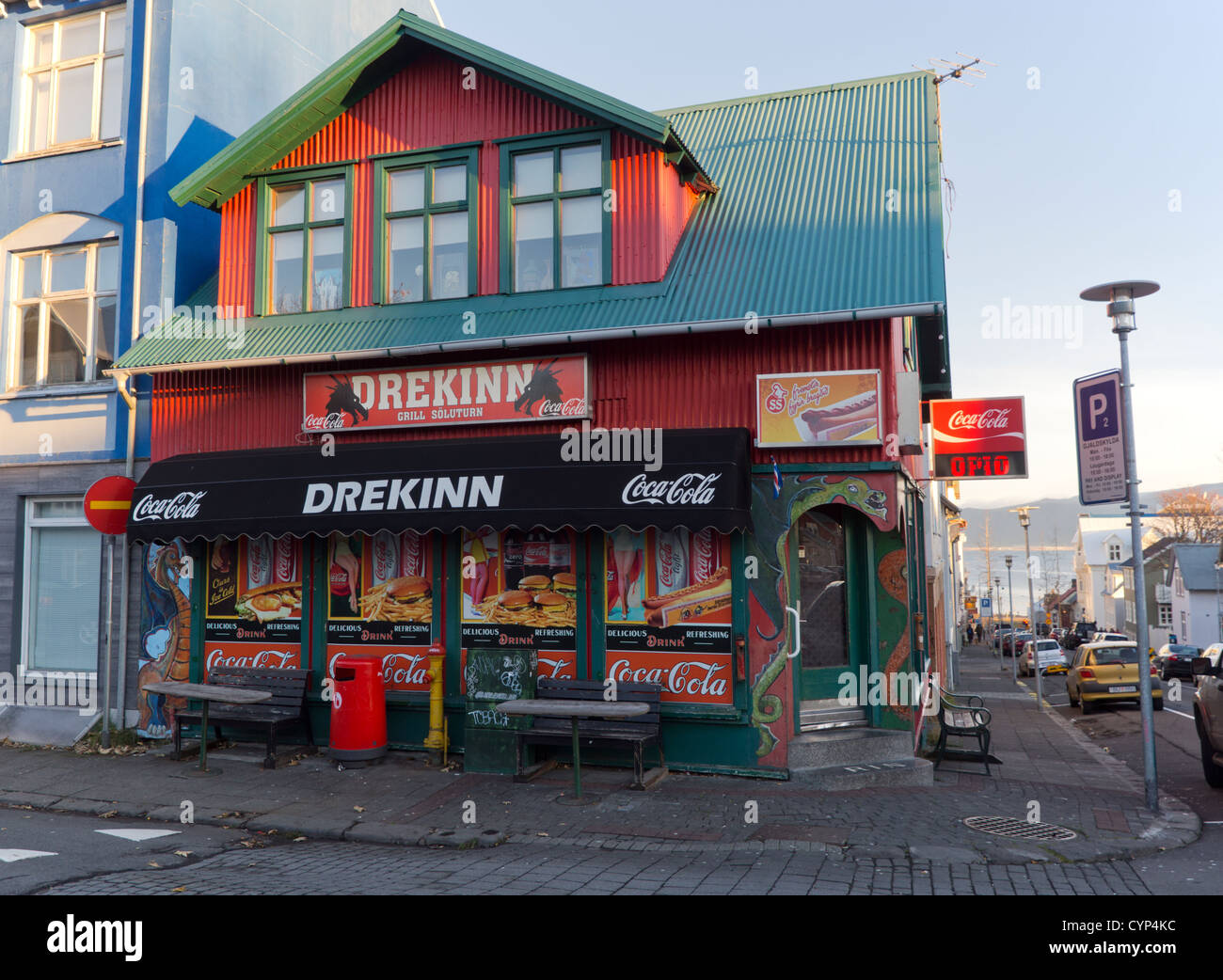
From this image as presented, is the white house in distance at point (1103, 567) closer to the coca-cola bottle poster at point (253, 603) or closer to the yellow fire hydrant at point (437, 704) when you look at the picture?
the yellow fire hydrant at point (437, 704)

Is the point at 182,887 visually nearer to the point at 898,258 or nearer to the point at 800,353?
the point at 800,353

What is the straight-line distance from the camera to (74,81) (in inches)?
557

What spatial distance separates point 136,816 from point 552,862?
4.42m

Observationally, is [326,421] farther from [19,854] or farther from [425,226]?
[19,854]

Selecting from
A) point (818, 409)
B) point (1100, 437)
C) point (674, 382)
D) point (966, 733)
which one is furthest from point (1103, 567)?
point (674, 382)

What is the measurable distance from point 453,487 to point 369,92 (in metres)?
5.79

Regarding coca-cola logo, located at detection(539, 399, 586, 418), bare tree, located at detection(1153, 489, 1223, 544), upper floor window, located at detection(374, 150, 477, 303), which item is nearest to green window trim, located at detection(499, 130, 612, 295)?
upper floor window, located at detection(374, 150, 477, 303)

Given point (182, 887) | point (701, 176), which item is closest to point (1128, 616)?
point (701, 176)

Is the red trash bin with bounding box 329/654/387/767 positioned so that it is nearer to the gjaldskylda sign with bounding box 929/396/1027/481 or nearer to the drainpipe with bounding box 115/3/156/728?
the drainpipe with bounding box 115/3/156/728

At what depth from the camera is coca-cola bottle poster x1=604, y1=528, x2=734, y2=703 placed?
10.4 m

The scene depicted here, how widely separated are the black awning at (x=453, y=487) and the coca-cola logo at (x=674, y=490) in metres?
0.01

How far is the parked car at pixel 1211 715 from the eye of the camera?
420 inches

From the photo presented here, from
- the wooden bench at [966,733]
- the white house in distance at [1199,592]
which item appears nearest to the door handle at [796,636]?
the wooden bench at [966,733]
